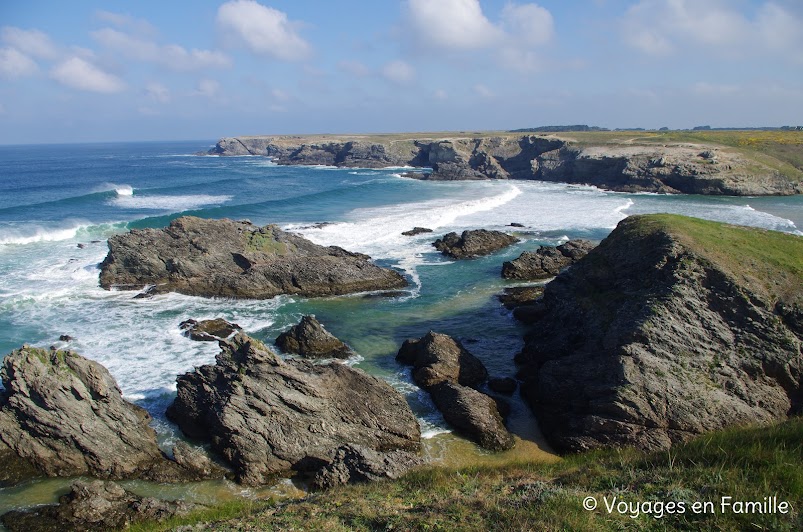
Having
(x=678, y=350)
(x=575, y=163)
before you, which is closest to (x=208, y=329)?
(x=678, y=350)

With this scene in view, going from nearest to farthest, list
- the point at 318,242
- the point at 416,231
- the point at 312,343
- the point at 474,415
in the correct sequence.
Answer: the point at 474,415
the point at 312,343
the point at 318,242
the point at 416,231

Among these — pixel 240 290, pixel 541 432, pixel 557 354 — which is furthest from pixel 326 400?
pixel 240 290

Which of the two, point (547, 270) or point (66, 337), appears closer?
point (66, 337)

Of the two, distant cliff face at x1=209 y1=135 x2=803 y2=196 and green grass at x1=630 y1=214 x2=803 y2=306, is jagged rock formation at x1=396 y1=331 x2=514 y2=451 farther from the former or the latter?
distant cliff face at x1=209 y1=135 x2=803 y2=196

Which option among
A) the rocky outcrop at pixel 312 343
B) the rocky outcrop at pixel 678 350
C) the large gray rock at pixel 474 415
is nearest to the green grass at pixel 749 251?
the rocky outcrop at pixel 678 350

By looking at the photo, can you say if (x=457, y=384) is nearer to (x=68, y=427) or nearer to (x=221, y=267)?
(x=68, y=427)

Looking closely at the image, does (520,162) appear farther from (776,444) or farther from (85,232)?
(776,444)

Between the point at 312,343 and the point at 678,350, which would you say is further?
the point at 312,343
